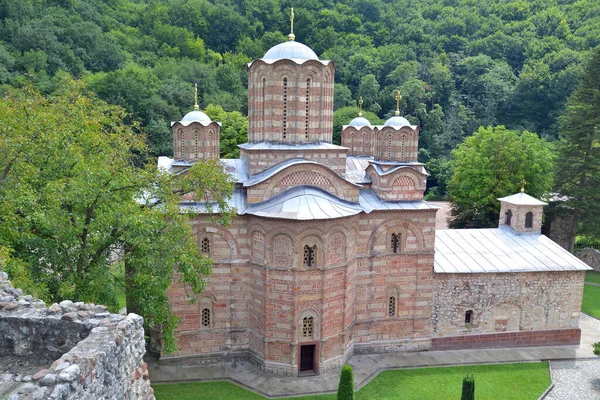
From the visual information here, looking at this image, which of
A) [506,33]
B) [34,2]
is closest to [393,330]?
[34,2]

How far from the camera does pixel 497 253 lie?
18.0 meters

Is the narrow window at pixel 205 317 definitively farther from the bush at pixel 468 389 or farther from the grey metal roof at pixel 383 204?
the bush at pixel 468 389

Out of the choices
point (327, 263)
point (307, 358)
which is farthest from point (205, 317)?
point (327, 263)

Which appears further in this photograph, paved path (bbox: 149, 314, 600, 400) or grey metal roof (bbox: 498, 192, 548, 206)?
grey metal roof (bbox: 498, 192, 548, 206)

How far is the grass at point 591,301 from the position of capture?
20906 millimetres

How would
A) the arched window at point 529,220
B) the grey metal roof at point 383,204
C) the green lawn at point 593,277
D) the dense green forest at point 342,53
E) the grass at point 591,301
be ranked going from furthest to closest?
the dense green forest at point 342,53, the green lawn at point 593,277, the grass at point 591,301, the arched window at point 529,220, the grey metal roof at point 383,204

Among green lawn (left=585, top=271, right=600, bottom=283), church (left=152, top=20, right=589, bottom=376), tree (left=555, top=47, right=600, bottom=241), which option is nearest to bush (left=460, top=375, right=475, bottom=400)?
church (left=152, top=20, right=589, bottom=376)

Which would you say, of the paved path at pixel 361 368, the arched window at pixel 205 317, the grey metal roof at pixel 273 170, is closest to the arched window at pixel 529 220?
the paved path at pixel 361 368

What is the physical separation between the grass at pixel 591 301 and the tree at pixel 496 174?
20.3 feet

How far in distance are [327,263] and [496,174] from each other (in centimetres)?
1743

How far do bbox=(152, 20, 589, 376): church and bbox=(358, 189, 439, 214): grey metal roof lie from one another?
4cm

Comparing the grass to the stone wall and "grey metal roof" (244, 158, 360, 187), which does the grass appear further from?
"grey metal roof" (244, 158, 360, 187)

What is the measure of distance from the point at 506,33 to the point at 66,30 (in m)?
48.7

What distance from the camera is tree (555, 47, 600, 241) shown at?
2566 cm
